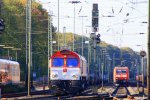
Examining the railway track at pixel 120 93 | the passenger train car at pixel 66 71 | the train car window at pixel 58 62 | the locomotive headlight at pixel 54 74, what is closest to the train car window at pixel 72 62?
the passenger train car at pixel 66 71

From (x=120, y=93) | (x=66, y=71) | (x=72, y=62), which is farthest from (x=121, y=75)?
(x=66, y=71)

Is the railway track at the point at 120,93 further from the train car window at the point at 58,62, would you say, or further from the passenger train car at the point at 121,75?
the passenger train car at the point at 121,75

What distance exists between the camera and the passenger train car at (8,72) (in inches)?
2061

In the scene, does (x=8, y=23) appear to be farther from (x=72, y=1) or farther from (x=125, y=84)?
(x=72, y=1)

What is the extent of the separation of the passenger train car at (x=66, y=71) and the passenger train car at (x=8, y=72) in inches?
379

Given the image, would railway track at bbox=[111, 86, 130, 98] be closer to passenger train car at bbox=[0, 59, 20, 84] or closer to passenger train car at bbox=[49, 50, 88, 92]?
passenger train car at bbox=[49, 50, 88, 92]

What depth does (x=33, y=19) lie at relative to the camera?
10075cm

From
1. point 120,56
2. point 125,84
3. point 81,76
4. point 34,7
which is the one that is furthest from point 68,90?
point 120,56

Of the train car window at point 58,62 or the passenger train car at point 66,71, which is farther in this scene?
the train car window at point 58,62

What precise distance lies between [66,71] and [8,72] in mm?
16235

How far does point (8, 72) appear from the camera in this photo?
56844 millimetres

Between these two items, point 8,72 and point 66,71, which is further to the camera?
point 8,72

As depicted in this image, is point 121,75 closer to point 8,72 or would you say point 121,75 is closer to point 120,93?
point 8,72

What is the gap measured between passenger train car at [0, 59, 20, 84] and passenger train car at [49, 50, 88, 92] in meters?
9.62
